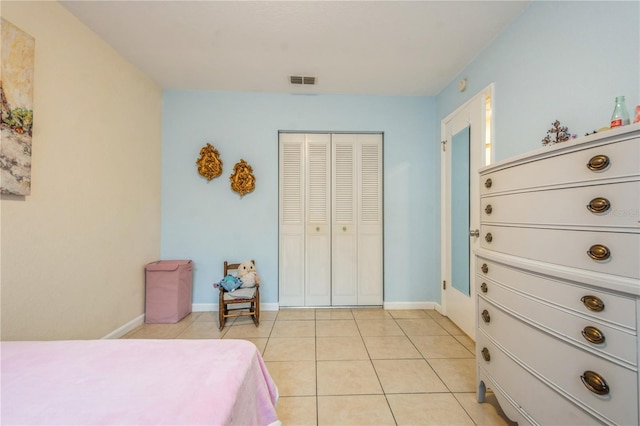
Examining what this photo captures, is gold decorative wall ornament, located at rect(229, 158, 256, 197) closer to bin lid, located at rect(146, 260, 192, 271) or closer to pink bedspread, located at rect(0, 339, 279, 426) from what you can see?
bin lid, located at rect(146, 260, 192, 271)

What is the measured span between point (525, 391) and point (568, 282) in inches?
22.8

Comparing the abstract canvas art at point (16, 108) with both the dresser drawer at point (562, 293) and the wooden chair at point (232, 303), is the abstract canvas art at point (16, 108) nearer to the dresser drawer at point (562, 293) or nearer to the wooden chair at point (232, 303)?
the wooden chair at point (232, 303)

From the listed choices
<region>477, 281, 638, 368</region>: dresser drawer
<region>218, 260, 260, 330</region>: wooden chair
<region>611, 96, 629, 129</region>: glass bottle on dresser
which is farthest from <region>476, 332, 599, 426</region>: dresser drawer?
<region>218, 260, 260, 330</region>: wooden chair

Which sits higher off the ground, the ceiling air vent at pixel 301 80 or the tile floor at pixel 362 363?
the ceiling air vent at pixel 301 80

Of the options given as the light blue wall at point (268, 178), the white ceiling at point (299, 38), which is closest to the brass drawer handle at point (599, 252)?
the white ceiling at point (299, 38)

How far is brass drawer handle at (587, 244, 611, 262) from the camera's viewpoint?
83 cm

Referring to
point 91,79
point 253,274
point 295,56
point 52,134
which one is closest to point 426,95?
point 295,56

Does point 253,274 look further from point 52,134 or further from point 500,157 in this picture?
point 500,157

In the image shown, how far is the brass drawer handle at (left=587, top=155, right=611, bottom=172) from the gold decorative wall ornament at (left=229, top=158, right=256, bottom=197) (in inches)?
108

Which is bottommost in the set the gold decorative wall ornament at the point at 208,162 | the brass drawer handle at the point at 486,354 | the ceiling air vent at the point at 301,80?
the brass drawer handle at the point at 486,354

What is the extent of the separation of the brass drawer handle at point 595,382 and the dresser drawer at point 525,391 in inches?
4.0

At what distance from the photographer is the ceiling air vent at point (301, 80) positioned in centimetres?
273

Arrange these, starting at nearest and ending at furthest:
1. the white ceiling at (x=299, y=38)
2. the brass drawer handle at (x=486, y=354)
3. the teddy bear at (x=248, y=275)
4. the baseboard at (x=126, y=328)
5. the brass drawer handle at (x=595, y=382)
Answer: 1. the brass drawer handle at (x=595, y=382)
2. the brass drawer handle at (x=486, y=354)
3. the white ceiling at (x=299, y=38)
4. the baseboard at (x=126, y=328)
5. the teddy bear at (x=248, y=275)

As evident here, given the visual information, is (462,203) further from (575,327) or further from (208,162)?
(208,162)
